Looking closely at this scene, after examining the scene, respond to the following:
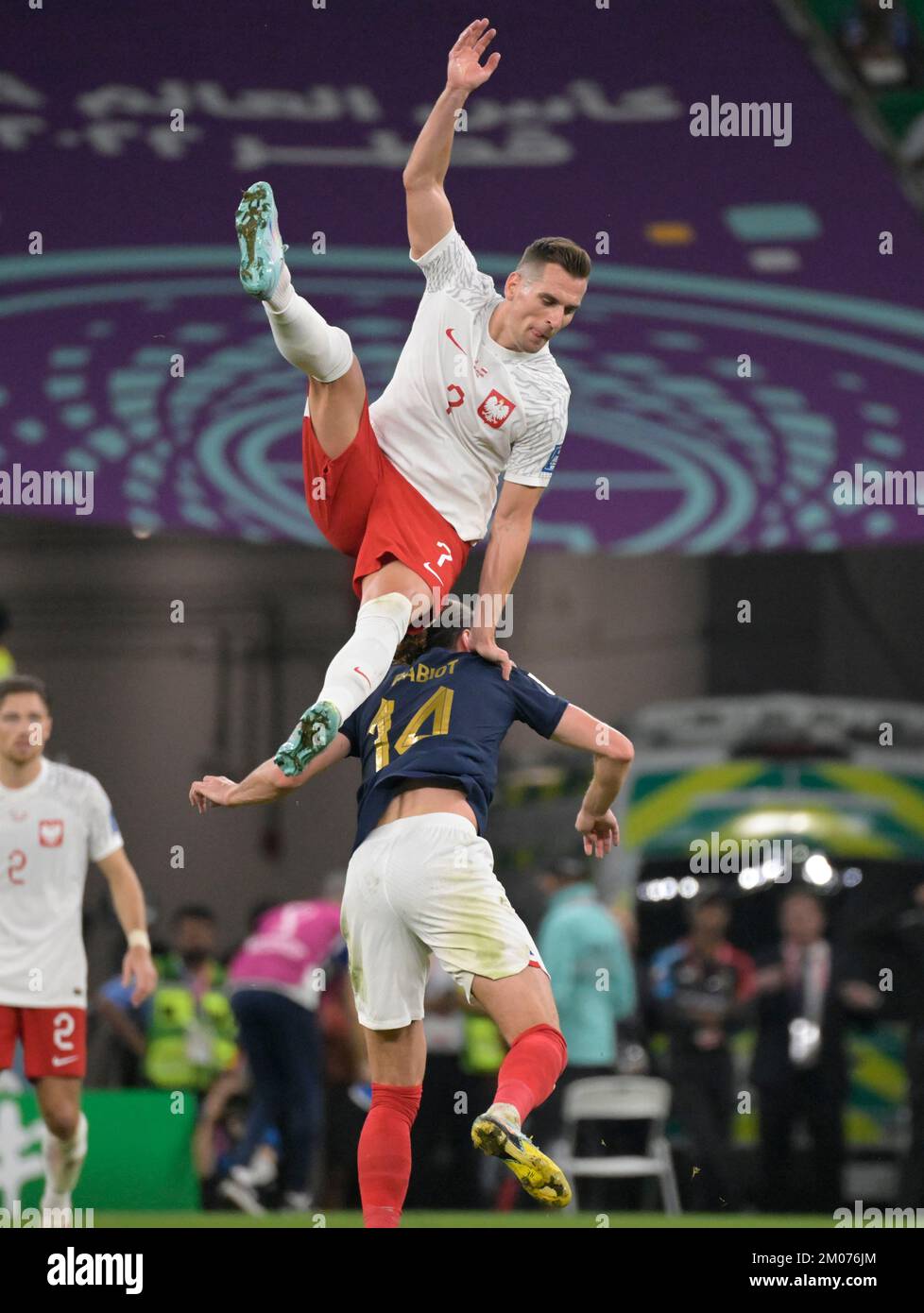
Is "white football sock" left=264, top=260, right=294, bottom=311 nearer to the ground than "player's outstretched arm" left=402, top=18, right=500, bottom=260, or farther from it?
nearer to the ground

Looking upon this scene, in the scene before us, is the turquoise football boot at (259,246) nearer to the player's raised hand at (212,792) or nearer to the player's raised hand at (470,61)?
the player's raised hand at (470,61)

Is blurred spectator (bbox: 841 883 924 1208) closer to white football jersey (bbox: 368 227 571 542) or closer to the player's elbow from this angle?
white football jersey (bbox: 368 227 571 542)

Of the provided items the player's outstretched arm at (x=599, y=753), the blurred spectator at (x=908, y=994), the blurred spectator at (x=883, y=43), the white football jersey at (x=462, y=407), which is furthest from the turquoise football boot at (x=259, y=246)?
the blurred spectator at (x=883, y=43)

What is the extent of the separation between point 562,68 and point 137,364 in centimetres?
289

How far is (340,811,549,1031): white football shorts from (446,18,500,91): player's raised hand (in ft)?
7.36

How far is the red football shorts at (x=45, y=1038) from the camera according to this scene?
23.7 feet

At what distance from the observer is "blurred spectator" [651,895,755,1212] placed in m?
9.95

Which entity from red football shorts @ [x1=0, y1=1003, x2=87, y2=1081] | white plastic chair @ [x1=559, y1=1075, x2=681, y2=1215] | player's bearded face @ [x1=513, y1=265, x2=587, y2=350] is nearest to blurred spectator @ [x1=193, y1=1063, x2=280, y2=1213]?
white plastic chair @ [x1=559, y1=1075, x2=681, y2=1215]

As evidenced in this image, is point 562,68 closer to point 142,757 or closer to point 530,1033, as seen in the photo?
point 142,757

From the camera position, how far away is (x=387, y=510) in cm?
575

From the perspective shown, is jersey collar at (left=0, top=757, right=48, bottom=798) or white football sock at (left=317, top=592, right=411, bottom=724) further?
jersey collar at (left=0, top=757, right=48, bottom=798)

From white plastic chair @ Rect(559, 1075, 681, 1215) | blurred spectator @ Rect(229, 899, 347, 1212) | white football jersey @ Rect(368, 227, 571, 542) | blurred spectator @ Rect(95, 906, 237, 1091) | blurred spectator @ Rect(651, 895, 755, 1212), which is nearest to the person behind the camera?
white football jersey @ Rect(368, 227, 571, 542)

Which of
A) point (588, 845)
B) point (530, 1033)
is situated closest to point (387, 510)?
point (588, 845)

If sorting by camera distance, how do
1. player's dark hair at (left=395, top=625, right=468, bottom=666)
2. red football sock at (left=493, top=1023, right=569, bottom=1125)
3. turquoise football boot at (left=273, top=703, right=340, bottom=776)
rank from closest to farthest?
red football sock at (left=493, top=1023, right=569, bottom=1125) < turquoise football boot at (left=273, top=703, right=340, bottom=776) < player's dark hair at (left=395, top=625, right=468, bottom=666)
